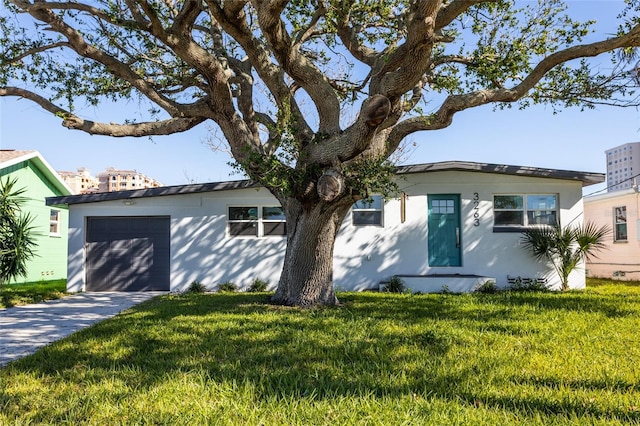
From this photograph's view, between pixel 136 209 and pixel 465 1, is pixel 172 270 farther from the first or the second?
pixel 465 1

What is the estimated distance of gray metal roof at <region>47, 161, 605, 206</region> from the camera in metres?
11.1

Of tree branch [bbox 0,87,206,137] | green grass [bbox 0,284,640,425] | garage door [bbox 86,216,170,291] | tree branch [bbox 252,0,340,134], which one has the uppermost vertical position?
tree branch [bbox 252,0,340,134]

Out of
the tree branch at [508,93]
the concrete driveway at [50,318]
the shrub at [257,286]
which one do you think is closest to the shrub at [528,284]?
the tree branch at [508,93]

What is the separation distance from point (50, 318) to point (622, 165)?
56.9 feet

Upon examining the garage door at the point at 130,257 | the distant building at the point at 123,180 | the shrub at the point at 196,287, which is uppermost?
the distant building at the point at 123,180

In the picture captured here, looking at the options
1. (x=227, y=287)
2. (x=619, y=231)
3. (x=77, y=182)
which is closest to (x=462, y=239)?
→ (x=227, y=287)

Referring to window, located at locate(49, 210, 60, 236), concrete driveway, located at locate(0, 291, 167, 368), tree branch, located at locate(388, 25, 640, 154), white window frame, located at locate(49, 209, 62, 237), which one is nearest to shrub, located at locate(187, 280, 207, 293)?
concrete driveway, located at locate(0, 291, 167, 368)

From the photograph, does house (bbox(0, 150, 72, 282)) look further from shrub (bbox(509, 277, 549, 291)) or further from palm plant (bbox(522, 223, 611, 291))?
palm plant (bbox(522, 223, 611, 291))

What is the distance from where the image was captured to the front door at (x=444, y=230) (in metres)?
11.5

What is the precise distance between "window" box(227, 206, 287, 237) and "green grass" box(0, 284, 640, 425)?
5.50 m

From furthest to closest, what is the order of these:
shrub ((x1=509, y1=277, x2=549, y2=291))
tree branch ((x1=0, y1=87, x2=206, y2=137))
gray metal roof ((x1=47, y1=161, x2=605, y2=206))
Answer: gray metal roof ((x1=47, y1=161, x2=605, y2=206))
shrub ((x1=509, y1=277, x2=549, y2=291))
tree branch ((x1=0, y1=87, x2=206, y2=137))

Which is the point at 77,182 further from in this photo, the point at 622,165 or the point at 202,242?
the point at 622,165

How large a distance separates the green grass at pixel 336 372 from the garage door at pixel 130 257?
5924 millimetres

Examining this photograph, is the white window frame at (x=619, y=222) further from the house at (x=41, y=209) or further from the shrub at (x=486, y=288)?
the house at (x=41, y=209)
